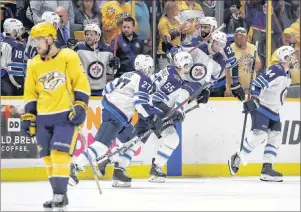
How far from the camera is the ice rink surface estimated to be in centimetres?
670

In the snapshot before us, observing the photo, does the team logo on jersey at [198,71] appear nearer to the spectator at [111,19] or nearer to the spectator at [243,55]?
the spectator at [243,55]

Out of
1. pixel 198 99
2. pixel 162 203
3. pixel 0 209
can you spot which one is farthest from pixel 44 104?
pixel 198 99

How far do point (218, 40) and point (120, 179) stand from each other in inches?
69.8

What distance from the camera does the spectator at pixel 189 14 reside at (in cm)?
977

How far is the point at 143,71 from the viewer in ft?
27.1

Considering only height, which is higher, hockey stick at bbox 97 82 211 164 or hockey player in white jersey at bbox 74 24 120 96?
hockey player in white jersey at bbox 74 24 120 96

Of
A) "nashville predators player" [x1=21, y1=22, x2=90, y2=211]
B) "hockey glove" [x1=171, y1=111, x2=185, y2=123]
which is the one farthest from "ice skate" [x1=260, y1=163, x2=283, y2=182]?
"nashville predators player" [x1=21, y1=22, x2=90, y2=211]

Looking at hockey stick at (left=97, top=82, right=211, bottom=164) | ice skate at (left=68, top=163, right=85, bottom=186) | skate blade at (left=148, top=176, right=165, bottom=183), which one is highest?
hockey stick at (left=97, top=82, right=211, bottom=164)

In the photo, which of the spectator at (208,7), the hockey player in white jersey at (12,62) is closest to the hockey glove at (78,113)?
the hockey player in white jersey at (12,62)

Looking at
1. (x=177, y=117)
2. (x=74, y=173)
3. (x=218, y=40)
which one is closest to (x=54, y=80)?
(x=74, y=173)

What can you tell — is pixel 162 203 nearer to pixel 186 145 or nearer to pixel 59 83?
pixel 59 83

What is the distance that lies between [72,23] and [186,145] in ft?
4.98

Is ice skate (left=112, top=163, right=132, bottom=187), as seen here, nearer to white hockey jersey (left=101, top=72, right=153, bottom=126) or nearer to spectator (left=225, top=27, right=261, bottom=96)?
white hockey jersey (left=101, top=72, right=153, bottom=126)

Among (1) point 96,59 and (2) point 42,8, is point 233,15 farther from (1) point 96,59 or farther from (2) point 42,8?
(2) point 42,8
